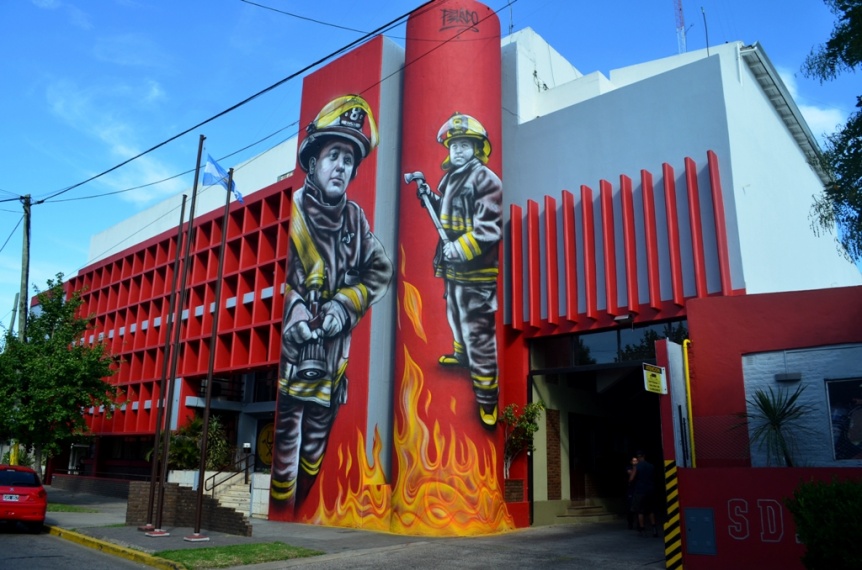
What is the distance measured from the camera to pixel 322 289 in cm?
2120

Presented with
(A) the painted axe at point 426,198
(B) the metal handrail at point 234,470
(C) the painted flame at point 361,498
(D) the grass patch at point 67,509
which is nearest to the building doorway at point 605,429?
(C) the painted flame at point 361,498

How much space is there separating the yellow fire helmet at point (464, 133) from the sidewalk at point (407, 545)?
9809 millimetres

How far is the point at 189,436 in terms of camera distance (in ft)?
82.3

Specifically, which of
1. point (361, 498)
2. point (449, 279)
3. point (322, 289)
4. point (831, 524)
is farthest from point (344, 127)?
point (831, 524)

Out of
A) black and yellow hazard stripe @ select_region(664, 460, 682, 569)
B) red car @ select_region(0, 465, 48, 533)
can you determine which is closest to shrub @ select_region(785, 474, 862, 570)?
black and yellow hazard stripe @ select_region(664, 460, 682, 569)

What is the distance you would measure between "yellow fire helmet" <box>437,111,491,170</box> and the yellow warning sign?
8705mm

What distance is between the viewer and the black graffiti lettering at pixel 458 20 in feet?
67.8

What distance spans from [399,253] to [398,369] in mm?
3202

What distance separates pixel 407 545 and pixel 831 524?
923 centimetres

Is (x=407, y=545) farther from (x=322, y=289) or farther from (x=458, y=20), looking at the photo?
(x=458, y=20)

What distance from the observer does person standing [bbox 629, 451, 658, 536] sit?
55.5ft

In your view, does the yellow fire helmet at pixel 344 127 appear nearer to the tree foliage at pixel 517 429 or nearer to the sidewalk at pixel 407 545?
the tree foliage at pixel 517 429

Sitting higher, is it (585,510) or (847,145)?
(847,145)

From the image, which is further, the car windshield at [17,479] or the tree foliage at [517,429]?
the tree foliage at [517,429]
